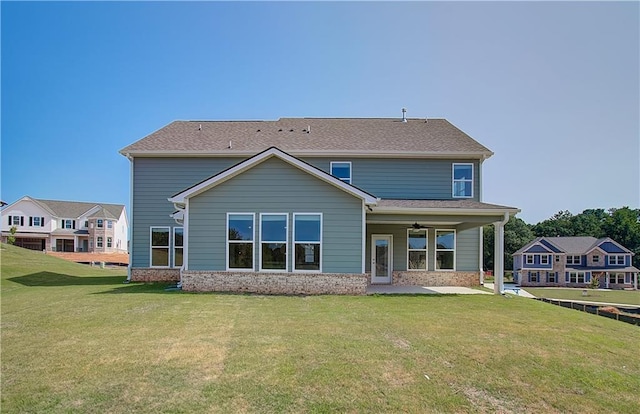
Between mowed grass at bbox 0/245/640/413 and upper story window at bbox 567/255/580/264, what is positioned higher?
mowed grass at bbox 0/245/640/413

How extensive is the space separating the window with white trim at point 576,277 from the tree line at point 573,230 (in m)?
10.7

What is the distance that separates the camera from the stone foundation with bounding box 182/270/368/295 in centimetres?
1266

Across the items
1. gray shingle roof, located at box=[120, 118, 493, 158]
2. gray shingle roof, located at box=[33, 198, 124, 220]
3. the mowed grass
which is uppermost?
gray shingle roof, located at box=[120, 118, 493, 158]

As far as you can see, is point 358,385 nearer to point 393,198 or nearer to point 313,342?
point 313,342

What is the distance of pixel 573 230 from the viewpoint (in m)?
69.0

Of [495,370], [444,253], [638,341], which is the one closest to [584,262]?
[444,253]

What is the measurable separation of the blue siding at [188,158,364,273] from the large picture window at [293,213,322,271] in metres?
0.17

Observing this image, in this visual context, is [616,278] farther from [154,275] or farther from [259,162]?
[154,275]

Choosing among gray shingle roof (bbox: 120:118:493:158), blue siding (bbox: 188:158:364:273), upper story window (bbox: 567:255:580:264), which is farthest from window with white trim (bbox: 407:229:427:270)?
upper story window (bbox: 567:255:580:264)

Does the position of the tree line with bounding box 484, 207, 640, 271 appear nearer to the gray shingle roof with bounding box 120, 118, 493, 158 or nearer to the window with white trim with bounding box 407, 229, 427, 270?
the gray shingle roof with bounding box 120, 118, 493, 158

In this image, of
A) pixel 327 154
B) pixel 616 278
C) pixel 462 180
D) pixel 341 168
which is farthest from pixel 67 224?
pixel 616 278

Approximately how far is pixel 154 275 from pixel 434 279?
1205 cm

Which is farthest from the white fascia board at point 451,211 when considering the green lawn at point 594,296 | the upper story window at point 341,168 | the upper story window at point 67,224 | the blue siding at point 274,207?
the upper story window at point 67,224

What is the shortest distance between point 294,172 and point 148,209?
25.9 ft
